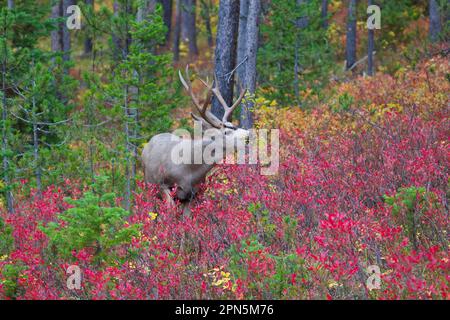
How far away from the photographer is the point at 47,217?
949 centimetres

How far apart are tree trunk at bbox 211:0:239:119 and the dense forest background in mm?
37

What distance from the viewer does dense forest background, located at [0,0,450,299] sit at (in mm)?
6711

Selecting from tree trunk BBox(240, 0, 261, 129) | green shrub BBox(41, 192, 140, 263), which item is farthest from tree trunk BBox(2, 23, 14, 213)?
tree trunk BBox(240, 0, 261, 129)

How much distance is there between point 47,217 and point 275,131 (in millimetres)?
4809

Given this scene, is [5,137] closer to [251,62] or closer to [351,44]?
[251,62]

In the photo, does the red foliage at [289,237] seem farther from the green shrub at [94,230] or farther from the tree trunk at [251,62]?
the tree trunk at [251,62]

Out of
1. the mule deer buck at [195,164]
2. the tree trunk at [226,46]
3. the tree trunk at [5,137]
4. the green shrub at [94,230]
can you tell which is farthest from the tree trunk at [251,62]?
the green shrub at [94,230]

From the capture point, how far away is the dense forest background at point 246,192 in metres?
6.71

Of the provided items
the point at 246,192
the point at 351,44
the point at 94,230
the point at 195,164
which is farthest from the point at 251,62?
the point at 351,44

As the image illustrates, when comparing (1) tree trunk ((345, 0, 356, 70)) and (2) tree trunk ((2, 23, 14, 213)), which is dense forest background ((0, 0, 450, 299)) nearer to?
(2) tree trunk ((2, 23, 14, 213))

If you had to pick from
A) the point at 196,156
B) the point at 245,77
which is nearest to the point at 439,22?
the point at 245,77

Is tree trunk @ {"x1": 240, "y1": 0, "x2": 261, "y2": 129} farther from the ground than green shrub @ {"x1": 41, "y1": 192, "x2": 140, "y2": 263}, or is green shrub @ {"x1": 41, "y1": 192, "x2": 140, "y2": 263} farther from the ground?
tree trunk @ {"x1": 240, "y1": 0, "x2": 261, "y2": 129}
